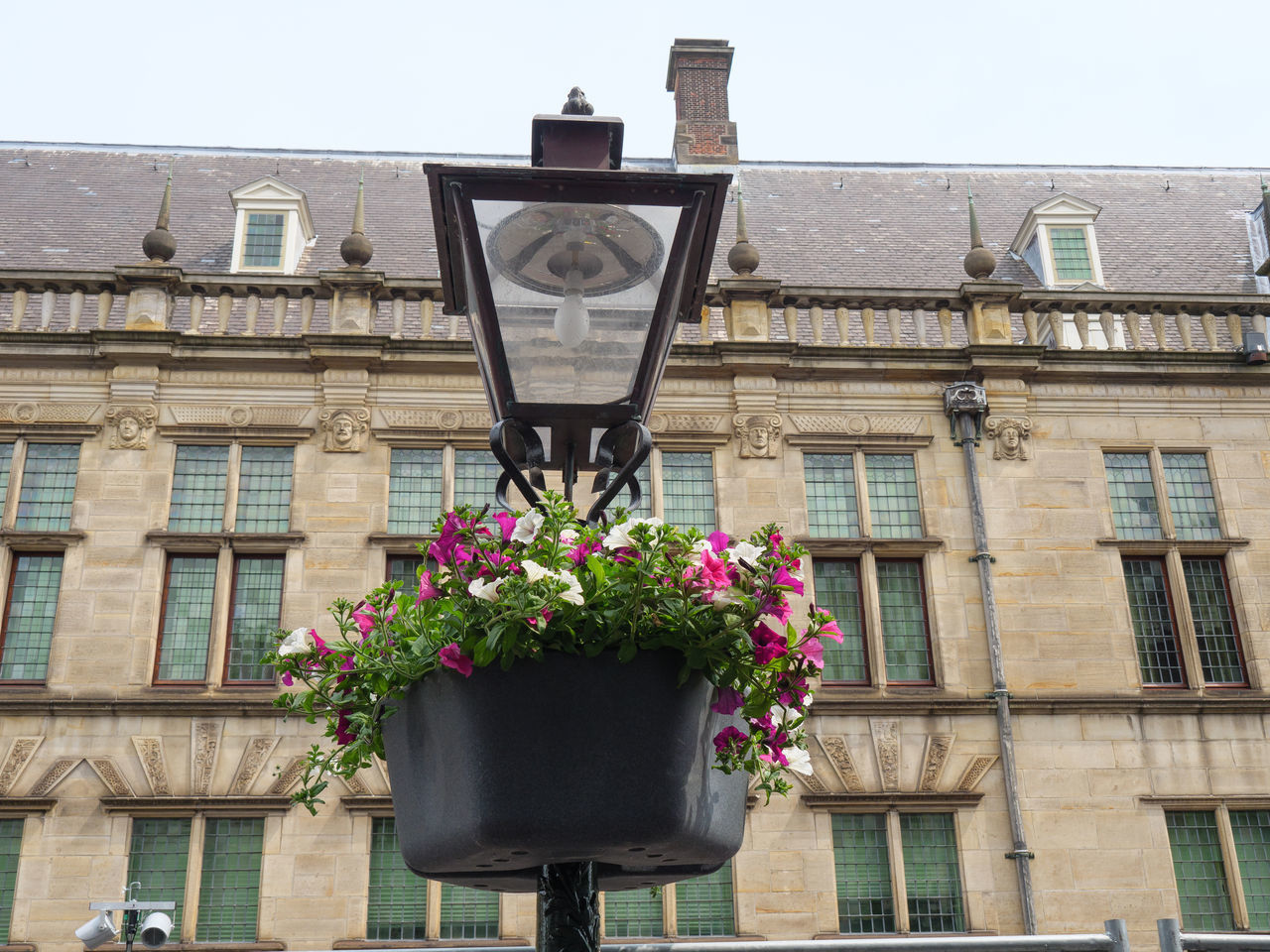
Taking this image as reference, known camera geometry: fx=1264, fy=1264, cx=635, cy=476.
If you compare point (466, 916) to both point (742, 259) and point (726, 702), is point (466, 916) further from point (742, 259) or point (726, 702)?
point (726, 702)

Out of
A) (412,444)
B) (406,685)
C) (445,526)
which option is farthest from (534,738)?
(412,444)

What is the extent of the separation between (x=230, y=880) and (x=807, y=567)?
6945mm

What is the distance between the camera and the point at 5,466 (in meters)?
14.2

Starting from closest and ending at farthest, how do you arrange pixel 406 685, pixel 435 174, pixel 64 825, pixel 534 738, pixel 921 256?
1. pixel 534 738
2. pixel 406 685
3. pixel 435 174
4. pixel 64 825
5. pixel 921 256

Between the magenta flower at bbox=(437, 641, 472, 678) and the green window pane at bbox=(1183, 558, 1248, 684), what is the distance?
544 inches

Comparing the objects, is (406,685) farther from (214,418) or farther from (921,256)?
(921,256)

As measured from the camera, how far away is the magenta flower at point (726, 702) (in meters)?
2.38

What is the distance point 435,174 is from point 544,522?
3.39ft

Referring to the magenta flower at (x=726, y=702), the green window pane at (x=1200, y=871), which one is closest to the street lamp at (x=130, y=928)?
the green window pane at (x=1200, y=871)

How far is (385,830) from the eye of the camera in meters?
13.0

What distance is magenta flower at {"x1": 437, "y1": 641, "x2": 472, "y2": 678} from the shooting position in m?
2.27

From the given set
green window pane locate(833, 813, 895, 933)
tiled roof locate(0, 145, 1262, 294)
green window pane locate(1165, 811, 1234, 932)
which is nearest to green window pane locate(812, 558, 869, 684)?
green window pane locate(833, 813, 895, 933)

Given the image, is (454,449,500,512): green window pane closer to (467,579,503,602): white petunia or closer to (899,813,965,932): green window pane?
(899,813,965,932): green window pane

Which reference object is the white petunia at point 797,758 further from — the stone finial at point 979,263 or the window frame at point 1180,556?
the stone finial at point 979,263
